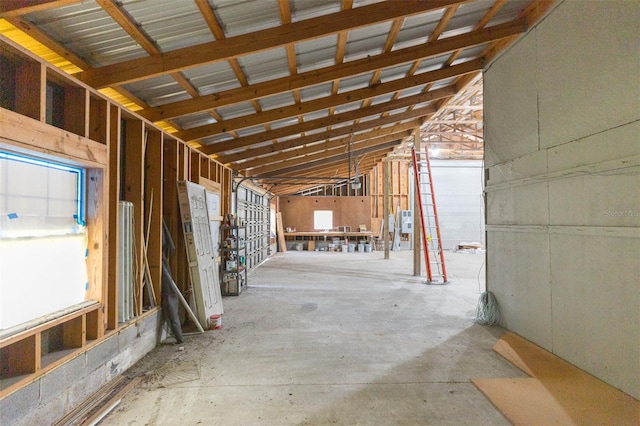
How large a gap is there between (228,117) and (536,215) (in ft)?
13.0

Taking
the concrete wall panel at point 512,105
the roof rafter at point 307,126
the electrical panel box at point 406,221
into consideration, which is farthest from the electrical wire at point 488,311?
the electrical panel box at point 406,221

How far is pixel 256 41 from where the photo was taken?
8.25 feet

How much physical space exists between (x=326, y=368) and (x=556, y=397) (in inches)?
70.1

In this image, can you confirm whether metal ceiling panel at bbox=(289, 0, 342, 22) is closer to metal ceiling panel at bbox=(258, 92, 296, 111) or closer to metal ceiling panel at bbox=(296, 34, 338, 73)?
metal ceiling panel at bbox=(296, 34, 338, 73)

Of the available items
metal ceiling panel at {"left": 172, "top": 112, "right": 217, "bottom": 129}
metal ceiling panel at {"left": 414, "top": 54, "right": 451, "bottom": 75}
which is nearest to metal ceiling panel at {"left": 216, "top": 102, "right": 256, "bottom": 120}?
metal ceiling panel at {"left": 172, "top": 112, "right": 217, "bottom": 129}

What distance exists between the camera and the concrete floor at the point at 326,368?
207 cm

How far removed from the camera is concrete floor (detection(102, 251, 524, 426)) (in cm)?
207

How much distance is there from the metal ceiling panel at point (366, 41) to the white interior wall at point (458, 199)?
483 inches

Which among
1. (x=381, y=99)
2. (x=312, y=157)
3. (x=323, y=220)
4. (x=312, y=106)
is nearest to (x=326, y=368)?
(x=312, y=106)

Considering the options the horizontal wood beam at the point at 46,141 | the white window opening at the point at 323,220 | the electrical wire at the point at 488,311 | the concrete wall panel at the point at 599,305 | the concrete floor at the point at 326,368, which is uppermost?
the horizontal wood beam at the point at 46,141

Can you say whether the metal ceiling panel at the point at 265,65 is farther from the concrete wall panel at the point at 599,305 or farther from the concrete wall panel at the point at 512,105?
the concrete wall panel at the point at 599,305

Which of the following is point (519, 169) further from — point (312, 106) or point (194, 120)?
point (194, 120)

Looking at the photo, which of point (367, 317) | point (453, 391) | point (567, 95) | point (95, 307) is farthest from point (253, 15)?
point (367, 317)

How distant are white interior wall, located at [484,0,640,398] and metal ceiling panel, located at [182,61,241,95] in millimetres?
3130
